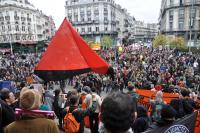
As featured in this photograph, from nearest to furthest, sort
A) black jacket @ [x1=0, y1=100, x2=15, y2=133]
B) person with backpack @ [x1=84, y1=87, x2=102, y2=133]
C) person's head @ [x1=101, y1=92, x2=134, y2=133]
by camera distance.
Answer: person's head @ [x1=101, y1=92, x2=134, y2=133]
black jacket @ [x1=0, y1=100, x2=15, y2=133]
person with backpack @ [x1=84, y1=87, x2=102, y2=133]

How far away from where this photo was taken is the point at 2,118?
12.4 ft

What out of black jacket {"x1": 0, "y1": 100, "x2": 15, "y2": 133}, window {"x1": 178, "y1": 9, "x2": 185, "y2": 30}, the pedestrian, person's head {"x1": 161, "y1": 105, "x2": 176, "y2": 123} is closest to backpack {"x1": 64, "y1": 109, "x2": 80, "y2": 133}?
black jacket {"x1": 0, "y1": 100, "x2": 15, "y2": 133}

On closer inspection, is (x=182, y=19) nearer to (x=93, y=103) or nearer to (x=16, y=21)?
(x=16, y=21)

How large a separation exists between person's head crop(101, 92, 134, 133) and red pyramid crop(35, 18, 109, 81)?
3681 millimetres

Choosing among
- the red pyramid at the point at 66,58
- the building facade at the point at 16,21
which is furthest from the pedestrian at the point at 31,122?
the building facade at the point at 16,21

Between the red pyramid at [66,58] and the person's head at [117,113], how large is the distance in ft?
12.1

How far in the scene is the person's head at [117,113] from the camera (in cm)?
189

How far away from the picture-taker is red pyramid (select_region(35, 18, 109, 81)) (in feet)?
18.3

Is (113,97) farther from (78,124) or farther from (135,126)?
(78,124)

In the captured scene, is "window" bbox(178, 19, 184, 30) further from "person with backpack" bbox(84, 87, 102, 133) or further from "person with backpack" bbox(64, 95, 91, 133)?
"person with backpack" bbox(64, 95, 91, 133)

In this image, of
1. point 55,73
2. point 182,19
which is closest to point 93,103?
point 55,73

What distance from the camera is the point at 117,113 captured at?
189 cm

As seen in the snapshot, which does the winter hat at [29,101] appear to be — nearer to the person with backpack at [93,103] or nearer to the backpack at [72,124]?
the backpack at [72,124]

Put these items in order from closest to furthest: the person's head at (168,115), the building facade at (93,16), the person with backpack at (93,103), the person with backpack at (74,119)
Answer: the person's head at (168,115) < the person with backpack at (74,119) < the person with backpack at (93,103) < the building facade at (93,16)
